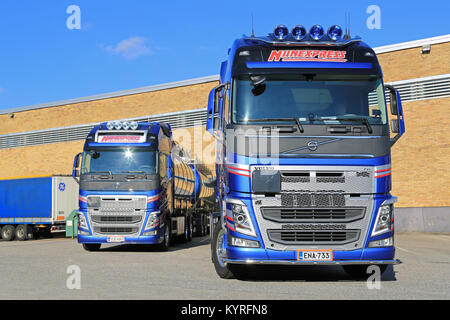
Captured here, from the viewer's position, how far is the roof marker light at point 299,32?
991 centimetres

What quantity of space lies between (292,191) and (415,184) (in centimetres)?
2315

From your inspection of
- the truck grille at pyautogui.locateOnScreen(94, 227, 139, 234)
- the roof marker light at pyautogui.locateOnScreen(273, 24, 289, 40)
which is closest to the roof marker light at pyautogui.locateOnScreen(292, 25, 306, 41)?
the roof marker light at pyautogui.locateOnScreen(273, 24, 289, 40)

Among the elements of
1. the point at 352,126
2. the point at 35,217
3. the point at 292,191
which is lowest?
the point at 35,217

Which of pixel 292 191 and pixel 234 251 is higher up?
pixel 292 191

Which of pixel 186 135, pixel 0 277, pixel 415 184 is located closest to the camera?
pixel 0 277

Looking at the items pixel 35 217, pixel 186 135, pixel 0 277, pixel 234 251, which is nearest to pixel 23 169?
pixel 186 135

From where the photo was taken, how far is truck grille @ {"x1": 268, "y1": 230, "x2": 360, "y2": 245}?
8.79m

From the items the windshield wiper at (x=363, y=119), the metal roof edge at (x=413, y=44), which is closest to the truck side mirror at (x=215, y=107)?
the windshield wiper at (x=363, y=119)

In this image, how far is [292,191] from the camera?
347 inches

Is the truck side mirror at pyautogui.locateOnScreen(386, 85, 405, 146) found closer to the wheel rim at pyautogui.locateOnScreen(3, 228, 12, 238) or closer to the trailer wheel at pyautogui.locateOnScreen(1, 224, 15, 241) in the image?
the trailer wheel at pyautogui.locateOnScreen(1, 224, 15, 241)

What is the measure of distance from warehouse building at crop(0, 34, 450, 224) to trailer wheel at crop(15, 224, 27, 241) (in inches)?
365

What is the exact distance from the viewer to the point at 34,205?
84.7 ft

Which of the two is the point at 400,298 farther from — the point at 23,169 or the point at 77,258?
the point at 23,169

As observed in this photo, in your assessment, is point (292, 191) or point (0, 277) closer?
point (292, 191)
